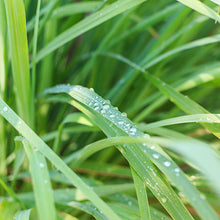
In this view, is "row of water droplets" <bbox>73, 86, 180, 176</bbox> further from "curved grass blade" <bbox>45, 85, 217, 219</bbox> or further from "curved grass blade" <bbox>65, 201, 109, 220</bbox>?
"curved grass blade" <bbox>65, 201, 109, 220</bbox>

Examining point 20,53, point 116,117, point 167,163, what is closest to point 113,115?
point 116,117

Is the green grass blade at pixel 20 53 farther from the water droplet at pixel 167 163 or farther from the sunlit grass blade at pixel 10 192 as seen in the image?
the water droplet at pixel 167 163

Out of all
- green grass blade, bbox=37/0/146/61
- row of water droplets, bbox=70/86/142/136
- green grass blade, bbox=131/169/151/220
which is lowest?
green grass blade, bbox=131/169/151/220

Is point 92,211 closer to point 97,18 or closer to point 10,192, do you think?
point 10,192

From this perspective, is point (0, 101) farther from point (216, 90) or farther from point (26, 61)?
point (216, 90)

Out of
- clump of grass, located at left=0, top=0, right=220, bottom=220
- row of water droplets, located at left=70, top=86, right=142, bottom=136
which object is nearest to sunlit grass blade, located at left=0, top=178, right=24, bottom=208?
clump of grass, located at left=0, top=0, right=220, bottom=220

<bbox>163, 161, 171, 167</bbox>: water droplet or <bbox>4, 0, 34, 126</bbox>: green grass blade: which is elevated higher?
<bbox>4, 0, 34, 126</bbox>: green grass blade

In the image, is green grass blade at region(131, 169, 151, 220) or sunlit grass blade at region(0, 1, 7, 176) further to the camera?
sunlit grass blade at region(0, 1, 7, 176)

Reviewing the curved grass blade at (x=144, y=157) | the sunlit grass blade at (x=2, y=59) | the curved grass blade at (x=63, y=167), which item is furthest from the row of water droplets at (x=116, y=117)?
the sunlit grass blade at (x=2, y=59)
